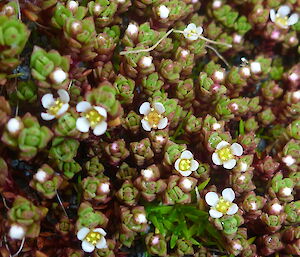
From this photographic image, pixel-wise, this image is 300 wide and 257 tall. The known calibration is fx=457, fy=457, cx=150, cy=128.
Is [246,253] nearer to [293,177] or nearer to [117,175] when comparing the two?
[293,177]

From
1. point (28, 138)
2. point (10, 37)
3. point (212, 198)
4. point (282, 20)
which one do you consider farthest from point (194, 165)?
point (282, 20)

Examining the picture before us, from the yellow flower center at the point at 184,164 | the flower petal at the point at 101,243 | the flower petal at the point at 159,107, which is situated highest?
the flower petal at the point at 159,107

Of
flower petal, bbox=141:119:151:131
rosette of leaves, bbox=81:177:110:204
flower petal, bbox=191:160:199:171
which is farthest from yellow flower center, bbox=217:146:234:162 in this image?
rosette of leaves, bbox=81:177:110:204

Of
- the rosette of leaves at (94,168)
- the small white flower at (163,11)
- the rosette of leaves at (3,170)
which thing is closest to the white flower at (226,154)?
the rosette of leaves at (94,168)

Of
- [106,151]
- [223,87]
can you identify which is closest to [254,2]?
[223,87]

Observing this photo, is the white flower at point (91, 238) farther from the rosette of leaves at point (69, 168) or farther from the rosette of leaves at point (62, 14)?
the rosette of leaves at point (62, 14)

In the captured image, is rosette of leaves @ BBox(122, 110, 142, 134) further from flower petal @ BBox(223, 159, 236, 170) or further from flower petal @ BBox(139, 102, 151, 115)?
flower petal @ BBox(223, 159, 236, 170)
